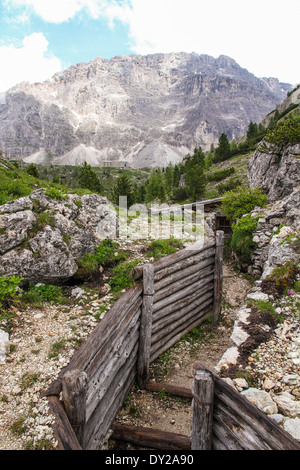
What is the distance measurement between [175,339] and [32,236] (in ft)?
16.5

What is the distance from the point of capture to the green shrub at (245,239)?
1457 centimetres

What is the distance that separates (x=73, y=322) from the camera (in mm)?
5480

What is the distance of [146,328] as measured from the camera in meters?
6.13

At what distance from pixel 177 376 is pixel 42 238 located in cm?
500

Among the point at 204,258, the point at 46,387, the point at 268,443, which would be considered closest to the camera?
the point at 268,443

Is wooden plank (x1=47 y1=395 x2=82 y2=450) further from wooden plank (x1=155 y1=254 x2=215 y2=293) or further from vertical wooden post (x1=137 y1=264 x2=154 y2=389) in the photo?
wooden plank (x1=155 y1=254 x2=215 y2=293)

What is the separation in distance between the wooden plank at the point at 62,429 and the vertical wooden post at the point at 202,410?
5.12 ft

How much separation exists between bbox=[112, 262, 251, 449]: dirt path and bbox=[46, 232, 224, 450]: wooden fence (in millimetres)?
260

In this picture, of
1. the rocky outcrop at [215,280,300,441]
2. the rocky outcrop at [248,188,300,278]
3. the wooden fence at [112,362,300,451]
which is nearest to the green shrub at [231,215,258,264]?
the rocky outcrop at [248,188,300,278]

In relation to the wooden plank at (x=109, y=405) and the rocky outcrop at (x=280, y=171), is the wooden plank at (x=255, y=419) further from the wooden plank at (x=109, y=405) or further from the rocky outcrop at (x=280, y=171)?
the rocky outcrop at (x=280, y=171)

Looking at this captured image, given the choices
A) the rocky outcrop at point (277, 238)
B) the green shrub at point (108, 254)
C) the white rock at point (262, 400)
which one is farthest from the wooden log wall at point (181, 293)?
the white rock at point (262, 400)
